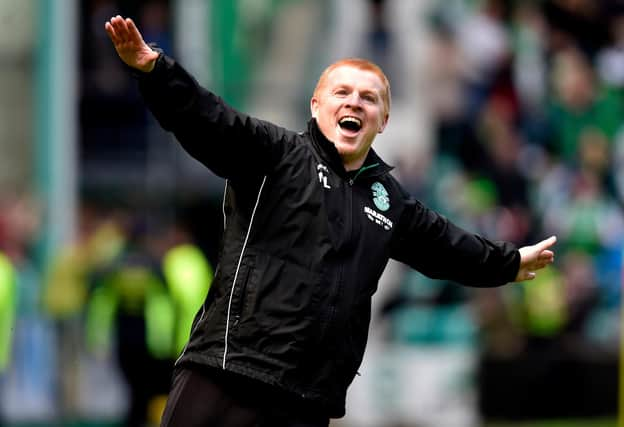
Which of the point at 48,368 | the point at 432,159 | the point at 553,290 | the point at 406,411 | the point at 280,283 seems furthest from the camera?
the point at 432,159

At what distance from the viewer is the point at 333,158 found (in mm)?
6090

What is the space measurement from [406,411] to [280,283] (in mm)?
9112

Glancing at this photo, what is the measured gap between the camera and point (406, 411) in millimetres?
14828

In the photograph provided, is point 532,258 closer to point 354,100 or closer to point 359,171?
point 359,171

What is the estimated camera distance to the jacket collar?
6.09 m

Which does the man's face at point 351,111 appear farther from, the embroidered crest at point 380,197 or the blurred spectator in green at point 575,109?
the blurred spectator in green at point 575,109

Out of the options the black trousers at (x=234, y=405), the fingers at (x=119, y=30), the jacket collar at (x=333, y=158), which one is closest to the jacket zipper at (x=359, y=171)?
the jacket collar at (x=333, y=158)

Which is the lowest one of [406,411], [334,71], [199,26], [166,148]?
[406,411]

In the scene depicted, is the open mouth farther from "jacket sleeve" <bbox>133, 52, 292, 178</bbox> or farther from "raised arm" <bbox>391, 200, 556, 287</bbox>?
"raised arm" <bbox>391, 200, 556, 287</bbox>

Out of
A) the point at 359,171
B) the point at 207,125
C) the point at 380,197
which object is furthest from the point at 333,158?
the point at 207,125

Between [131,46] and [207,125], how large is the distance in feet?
1.29

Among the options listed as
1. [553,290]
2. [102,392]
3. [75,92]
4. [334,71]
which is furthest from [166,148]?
[334,71]

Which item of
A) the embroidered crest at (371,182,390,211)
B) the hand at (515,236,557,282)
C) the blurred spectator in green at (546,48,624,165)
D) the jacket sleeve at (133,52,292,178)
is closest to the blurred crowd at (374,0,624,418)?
the blurred spectator in green at (546,48,624,165)

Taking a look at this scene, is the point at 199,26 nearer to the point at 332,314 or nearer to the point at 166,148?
the point at 166,148
